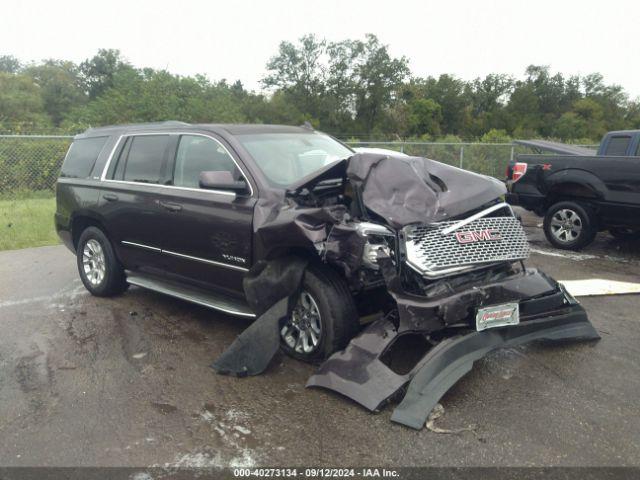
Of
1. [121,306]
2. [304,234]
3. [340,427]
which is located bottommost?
[121,306]

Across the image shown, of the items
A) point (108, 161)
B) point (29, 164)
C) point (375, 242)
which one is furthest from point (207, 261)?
point (29, 164)

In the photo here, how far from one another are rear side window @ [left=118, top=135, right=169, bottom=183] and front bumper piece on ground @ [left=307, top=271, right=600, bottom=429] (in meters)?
2.78

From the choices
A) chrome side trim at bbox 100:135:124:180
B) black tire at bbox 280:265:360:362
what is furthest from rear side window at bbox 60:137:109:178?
black tire at bbox 280:265:360:362

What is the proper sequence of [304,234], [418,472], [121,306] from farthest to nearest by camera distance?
1. [121,306]
2. [304,234]
3. [418,472]

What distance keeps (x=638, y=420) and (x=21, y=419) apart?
3891 mm

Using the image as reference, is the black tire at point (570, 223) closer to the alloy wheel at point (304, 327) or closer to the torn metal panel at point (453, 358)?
the torn metal panel at point (453, 358)

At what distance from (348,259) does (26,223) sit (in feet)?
30.8

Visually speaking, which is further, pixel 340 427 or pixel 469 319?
pixel 469 319

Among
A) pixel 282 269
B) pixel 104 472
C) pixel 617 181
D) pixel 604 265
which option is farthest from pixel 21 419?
pixel 617 181

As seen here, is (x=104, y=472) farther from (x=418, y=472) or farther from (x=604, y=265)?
(x=604, y=265)

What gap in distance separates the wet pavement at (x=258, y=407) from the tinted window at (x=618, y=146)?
4.20 metres

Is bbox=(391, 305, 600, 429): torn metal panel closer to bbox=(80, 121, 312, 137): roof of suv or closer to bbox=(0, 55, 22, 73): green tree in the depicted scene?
bbox=(80, 121, 312, 137): roof of suv

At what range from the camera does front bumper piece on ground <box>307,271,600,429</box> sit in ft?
11.7

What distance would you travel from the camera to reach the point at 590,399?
3719mm
